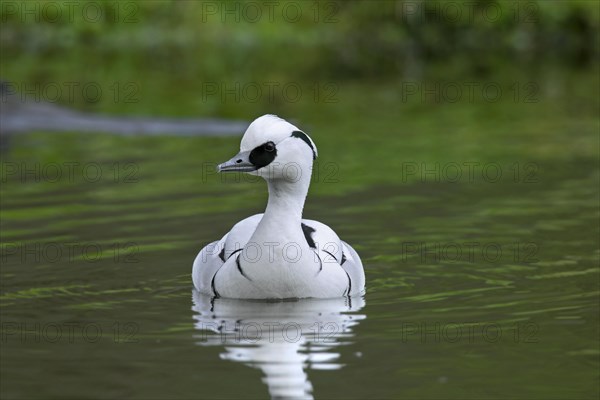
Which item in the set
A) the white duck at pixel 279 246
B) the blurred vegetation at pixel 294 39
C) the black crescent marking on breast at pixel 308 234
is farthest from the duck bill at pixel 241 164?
the blurred vegetation at pixel 294 39

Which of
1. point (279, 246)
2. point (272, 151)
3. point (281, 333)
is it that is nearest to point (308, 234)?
point (279, 246)

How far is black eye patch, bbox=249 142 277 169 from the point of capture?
9.48m

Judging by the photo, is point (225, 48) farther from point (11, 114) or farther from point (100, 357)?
point (100, 357)

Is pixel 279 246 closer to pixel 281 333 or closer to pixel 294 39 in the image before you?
pixel 281 333

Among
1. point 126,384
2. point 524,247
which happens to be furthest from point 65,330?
point 524,247

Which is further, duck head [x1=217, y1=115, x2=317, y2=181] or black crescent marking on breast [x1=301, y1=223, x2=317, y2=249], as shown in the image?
black crescent marking on breast [x1=301, y1=223, x2=317, y2=249]

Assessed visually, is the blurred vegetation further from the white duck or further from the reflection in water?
the reflection in water

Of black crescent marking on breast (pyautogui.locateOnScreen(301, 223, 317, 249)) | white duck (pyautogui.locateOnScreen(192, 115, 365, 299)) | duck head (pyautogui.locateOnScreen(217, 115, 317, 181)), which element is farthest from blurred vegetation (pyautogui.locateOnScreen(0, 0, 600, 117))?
duck head (pyautogui.locateOnScreen(217, 115, 317, 181))

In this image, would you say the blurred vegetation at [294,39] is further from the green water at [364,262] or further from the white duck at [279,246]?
the white duck at [279,246]

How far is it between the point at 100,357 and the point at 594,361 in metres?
2.96

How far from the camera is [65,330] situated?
357 inches

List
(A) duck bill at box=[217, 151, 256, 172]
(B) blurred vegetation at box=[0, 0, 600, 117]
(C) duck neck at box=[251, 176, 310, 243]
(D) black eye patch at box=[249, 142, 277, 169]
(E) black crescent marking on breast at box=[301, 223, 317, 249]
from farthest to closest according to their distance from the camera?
(B) blurred vegetation at box=[0, 0, 600, 117] → (E) black crescent marking on breast at box=[301, 223, 317, 249] → (C) duck neck at box=[251, 176, 310, 243] → (D) black eye patch at box=[249, 142, 277, 169] → (A) duck bill at box=[217, 151, 256, 172]

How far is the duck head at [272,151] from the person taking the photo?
31.1ft

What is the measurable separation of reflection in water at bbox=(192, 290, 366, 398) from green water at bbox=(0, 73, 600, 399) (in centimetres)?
2
